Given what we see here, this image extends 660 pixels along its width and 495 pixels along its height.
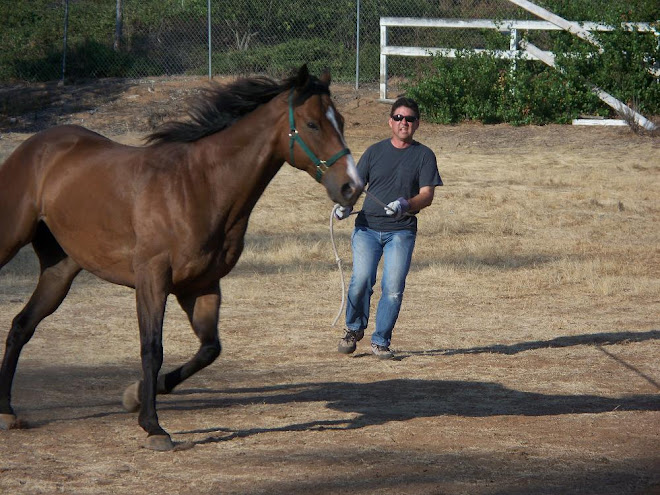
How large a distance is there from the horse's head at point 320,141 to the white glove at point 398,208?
226 cm

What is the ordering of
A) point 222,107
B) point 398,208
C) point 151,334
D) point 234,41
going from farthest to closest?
point 234,41 → point 398,208 → point 222,107 → point 151,334

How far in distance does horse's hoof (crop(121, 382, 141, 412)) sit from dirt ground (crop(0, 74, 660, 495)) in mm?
160

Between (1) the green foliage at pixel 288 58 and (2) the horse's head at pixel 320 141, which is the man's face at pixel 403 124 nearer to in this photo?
(2) the horse's head at pixel 320 141

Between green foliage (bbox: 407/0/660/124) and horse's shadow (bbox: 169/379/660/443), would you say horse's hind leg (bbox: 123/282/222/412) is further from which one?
green foliage (bbox: 407/0/660/124)

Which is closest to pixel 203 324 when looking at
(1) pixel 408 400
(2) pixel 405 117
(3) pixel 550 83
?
(1) pixel 408 400

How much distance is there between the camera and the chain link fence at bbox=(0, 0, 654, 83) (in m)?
23.3

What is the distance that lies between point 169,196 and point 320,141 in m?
0.99

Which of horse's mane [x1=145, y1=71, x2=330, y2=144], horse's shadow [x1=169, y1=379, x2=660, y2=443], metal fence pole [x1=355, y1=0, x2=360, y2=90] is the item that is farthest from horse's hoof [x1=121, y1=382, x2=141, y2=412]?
metal fence pole [x1=355, y1=0, x2=360, y2=90]

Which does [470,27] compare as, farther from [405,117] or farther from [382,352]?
[382,352]

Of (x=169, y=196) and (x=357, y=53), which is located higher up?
(x=357, y=53)

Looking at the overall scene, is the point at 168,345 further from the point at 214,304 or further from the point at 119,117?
the point at 119,117

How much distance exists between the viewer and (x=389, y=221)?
28.6ft

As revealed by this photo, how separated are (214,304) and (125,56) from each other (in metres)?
18.5

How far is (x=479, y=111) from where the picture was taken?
2136 cm
